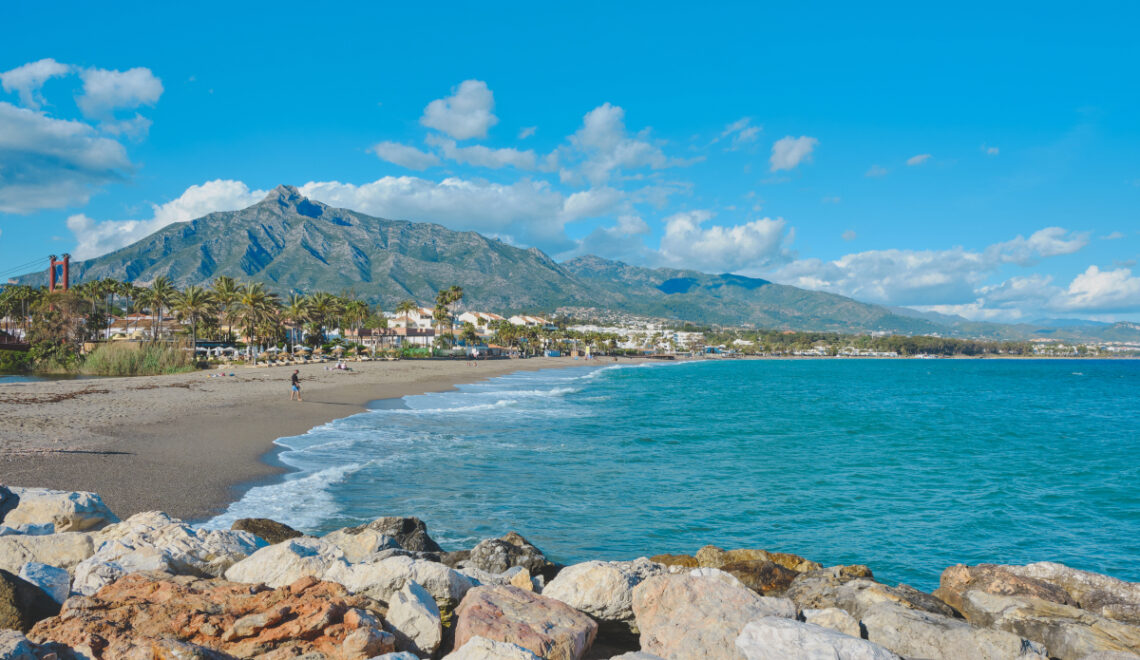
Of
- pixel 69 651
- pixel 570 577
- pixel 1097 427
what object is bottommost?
pixel 1097 427

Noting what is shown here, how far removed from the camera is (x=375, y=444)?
67.3 ft

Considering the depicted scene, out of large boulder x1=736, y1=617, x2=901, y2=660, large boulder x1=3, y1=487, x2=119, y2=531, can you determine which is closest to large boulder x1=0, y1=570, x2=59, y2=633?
large boulder x1=3, y1=487, x2=119, y2=531

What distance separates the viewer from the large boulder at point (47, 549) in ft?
20.1

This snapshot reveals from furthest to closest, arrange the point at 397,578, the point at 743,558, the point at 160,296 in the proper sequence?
the point at 160,296
the point at 743,558
the point at 397,578

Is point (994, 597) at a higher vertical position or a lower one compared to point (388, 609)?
lower

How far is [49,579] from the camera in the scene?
5.27 m

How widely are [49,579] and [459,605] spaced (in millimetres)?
3430

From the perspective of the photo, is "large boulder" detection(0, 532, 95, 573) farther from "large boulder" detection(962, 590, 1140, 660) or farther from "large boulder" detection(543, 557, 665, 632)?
"large boulder" detection(962, 590, 1140, 660)

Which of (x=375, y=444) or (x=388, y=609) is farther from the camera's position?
(x=375, y=444)

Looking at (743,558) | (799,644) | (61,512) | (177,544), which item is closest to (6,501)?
(61,512)

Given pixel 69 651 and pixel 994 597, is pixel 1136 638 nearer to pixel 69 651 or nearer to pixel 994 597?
pixel 994 597

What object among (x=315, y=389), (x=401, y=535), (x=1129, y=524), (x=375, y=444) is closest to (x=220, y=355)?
(x=315, y=389)

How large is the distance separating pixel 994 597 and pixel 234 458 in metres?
16.8

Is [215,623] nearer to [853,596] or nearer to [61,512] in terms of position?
[61,512]
